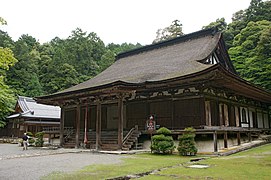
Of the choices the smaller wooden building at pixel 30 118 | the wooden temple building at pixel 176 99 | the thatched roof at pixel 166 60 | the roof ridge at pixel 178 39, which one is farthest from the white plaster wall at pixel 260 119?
the smaller wooden building at pixel 30 118

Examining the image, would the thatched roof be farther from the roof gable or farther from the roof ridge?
the roof gable

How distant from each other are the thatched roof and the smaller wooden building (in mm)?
15281

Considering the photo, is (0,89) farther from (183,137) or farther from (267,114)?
(267,114)

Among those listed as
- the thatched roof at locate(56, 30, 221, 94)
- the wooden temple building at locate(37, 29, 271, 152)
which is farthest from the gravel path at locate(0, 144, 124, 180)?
the thatched roof at locate(56, 30, 221, 94)

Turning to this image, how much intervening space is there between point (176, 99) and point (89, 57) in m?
44.1

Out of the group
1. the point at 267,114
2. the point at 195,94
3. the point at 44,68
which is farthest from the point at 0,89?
the point at 44,68

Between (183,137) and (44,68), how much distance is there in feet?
156

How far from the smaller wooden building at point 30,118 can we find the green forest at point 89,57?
1.69m

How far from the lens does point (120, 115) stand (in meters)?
14.1

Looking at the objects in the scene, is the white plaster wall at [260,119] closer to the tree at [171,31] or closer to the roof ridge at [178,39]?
the roof ridge at [178,39]

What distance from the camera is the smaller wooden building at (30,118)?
33.4 m

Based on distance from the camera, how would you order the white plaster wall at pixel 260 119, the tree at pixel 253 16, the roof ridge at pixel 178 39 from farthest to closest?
1. the tree at pixel 253 16
2. the white plaster wall at pixel 260 119
3. the roof ridge at pixel 178 39

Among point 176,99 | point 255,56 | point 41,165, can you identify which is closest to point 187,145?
point 176,99

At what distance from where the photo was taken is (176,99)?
48.7 feet
